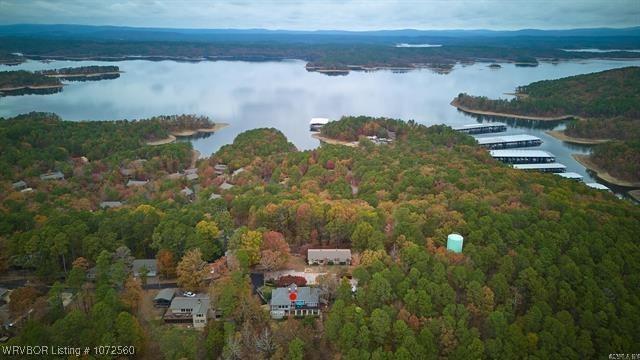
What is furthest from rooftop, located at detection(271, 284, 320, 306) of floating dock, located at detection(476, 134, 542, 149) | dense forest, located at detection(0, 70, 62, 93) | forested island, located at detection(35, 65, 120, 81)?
forested island, located at detection(35, 65, 120, 81)

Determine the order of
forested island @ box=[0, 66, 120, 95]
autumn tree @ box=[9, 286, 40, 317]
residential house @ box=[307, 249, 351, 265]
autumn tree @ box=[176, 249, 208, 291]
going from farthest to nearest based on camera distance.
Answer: forested island @ box=[0, 66, 120, 95], residential house @ box=[307, 249, 351, 265], autumn tree @ box=[176, 249, 208, 291], autumn tree @ box=[9, 286, 40, 317]

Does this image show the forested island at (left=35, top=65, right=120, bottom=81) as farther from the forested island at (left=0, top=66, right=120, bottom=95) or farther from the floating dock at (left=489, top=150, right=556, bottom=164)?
the floating dock at (left=489, top=150, right=556, bottom=164)

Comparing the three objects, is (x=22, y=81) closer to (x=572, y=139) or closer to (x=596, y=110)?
(x=572, y=139)

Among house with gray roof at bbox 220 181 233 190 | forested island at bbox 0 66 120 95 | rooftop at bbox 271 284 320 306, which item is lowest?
rooftop at bbox 271 284 320 306

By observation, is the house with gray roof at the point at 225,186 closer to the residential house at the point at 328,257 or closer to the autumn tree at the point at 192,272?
the residential house at the point at 328,257

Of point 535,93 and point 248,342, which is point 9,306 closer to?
point 248,342

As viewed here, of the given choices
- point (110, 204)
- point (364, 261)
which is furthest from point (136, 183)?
point (364, 261)

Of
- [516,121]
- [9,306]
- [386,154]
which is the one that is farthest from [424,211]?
[516,121]
